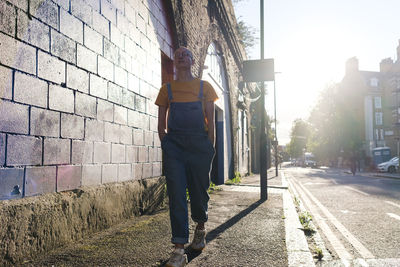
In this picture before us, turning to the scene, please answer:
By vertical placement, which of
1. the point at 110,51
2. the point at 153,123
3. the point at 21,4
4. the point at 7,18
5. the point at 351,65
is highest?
the point at 351,65

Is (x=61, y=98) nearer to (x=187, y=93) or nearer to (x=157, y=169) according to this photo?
(x=187, y=93)

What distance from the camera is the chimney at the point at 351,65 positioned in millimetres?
54278

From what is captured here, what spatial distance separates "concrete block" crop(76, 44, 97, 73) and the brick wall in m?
0.01

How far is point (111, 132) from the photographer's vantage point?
436 cm

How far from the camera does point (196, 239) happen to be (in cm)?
318

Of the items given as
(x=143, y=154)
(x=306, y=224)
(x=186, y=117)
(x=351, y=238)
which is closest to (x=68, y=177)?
(x=186, y=117)

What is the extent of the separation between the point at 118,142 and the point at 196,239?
1.97 metres

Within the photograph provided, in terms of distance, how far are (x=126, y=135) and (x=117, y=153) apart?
1.31ft

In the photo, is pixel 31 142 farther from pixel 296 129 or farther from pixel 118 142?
pixel 296 129

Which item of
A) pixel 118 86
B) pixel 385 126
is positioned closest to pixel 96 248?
pixel 118 86

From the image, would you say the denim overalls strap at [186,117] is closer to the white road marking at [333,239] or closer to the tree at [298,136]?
the white road marking at [333,239]

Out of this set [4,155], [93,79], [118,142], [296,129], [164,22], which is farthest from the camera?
[296,129]

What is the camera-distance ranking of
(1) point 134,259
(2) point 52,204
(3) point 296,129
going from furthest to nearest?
(3) point 296,129 < (2) point 52,204 < (1) point 134,259

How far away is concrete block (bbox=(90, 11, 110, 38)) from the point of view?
4035 millimetres
